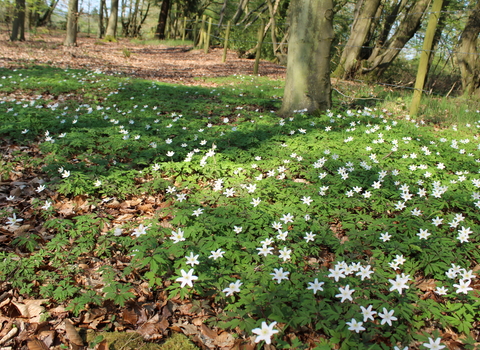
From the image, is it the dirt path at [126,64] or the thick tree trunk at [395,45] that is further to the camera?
the dirt path at [126,64]

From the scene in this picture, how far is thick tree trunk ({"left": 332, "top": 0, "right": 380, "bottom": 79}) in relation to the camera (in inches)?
399

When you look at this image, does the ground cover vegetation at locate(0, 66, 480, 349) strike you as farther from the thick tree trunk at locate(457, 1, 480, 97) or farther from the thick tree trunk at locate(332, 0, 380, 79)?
the thick tree trunk at locate(332, 0, 380, 79)

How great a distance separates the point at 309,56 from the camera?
18.7 ft

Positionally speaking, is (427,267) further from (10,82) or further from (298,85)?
(10,82)

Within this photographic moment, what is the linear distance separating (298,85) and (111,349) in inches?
204

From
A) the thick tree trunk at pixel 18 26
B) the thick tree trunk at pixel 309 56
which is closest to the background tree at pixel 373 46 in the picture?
the thick tree trunk at pixel 309 56

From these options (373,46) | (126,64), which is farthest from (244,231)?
(126,64)

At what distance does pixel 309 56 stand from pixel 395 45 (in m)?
6.65

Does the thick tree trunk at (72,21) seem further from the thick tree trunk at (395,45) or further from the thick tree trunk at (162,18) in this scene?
the thick tree trunk at (395,45)

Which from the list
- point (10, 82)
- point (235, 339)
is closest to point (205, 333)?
point (235, 339)

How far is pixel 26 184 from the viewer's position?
3730 mm

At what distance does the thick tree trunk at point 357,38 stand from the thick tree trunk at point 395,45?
0.48 metres

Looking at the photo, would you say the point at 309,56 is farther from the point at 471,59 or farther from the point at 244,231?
the point at 471,59

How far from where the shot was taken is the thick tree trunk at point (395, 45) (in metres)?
10.0
